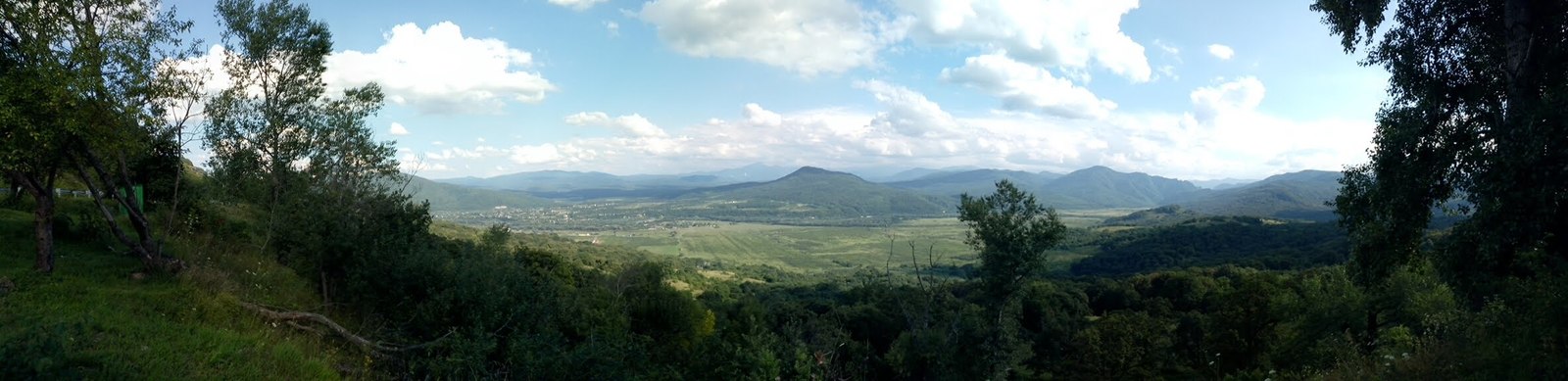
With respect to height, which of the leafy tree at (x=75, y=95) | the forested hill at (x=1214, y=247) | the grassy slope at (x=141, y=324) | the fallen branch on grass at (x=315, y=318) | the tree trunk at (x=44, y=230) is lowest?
the forested hill at (x=1214, y=247)

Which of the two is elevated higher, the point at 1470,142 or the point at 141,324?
the point at 1470,142

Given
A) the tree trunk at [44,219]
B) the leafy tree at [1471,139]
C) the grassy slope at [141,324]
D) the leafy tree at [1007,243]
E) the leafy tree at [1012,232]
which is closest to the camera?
the grassy slope at [141,324]

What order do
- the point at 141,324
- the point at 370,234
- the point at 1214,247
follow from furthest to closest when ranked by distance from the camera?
the point at 1214,247 → the point at 370,234 → the point at 141,324

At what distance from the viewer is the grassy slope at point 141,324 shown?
657 cm

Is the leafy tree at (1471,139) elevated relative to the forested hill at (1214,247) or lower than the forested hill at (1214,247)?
elevated

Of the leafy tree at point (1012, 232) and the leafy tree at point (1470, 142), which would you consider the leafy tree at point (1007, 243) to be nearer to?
the leafy tree at point (1012, 232)

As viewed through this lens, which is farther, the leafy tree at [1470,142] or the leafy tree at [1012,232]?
the leafy tree at [1012,232]

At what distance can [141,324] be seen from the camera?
345 inches

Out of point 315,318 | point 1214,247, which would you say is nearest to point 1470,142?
point 315,318

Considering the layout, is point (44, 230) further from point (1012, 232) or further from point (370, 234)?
point (1012, 232)

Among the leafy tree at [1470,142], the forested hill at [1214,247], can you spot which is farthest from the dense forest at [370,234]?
the forested hill at [1214,247]

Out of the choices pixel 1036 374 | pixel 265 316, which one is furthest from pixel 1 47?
pixel 1036 374

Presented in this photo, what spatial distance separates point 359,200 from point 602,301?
574 inches

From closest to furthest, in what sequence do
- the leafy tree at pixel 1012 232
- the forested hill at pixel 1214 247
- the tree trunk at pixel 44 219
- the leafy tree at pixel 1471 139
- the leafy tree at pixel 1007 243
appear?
1. the leafy tree at pixel 1471 139
2. the tree trunk at pixel 44 219
3. the leafy tree at pixel 1007 243
4. the leafy tree at pixel 1012 232
5. the forested hill at pixel 1214 247
